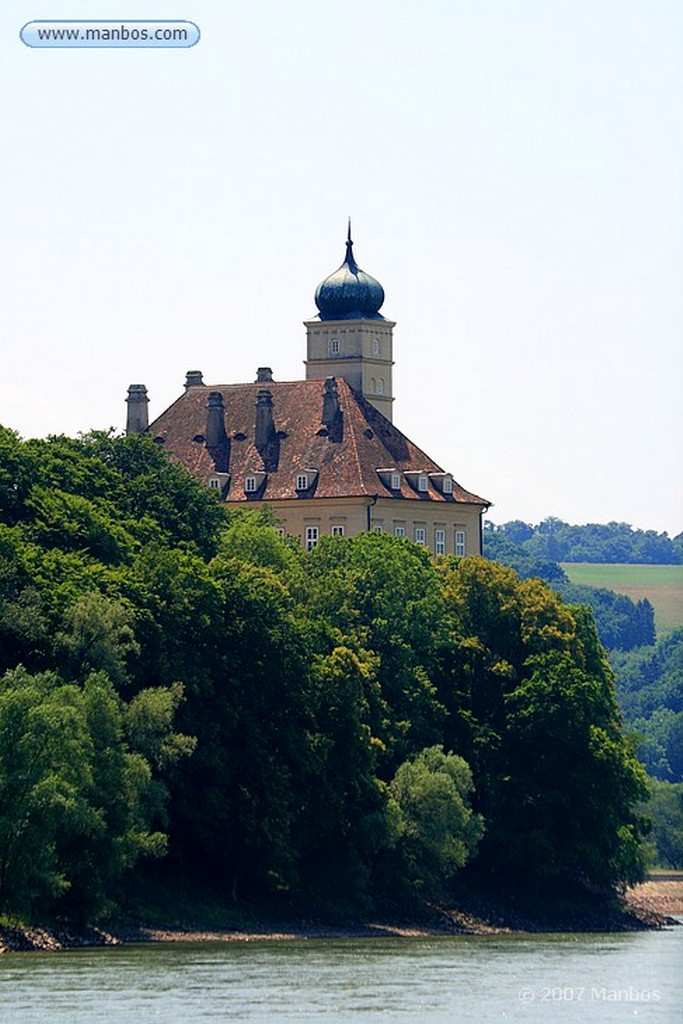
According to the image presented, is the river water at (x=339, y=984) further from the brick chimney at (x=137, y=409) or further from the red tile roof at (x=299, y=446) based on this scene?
the brick chimney at (x=137, y=409)

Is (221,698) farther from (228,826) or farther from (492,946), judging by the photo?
(492,946)

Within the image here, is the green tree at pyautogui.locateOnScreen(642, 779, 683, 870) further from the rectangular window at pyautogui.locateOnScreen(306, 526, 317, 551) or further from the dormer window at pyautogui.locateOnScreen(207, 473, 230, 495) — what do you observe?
the dormer window at pyautogui.locateOnScreen(207, 473, 230, 495)

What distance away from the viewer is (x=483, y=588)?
117 m

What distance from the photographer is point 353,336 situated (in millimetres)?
170000

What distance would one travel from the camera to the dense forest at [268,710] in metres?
88.6

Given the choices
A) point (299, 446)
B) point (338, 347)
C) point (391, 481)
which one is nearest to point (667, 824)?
point (391, 481)

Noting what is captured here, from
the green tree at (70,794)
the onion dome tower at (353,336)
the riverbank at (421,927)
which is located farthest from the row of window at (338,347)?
the green tree at (70,794)

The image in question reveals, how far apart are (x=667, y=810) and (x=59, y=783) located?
9720 centimetres

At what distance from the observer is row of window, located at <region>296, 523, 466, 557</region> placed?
15462 cm

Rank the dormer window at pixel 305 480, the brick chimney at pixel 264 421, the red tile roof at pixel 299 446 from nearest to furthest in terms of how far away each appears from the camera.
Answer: the dormer window at pixel 305 480 → the red tile roof at pixel 299 446 → the brick chimney at pixel 264 421

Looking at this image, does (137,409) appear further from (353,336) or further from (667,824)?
(667,824)

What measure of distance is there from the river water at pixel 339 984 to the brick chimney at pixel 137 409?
7329 cm

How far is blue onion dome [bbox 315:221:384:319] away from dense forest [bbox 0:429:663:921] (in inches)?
1750

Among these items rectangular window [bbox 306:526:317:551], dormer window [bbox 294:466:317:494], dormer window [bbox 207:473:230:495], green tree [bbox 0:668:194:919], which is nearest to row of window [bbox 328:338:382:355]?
dormer window [bbox 207:473:230:495]
